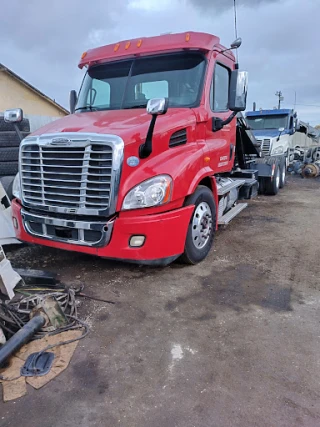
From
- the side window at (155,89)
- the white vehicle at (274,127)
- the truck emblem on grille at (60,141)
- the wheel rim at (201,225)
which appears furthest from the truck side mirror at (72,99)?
the white vehicle at (274,127)

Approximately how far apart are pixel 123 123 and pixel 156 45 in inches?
59.8

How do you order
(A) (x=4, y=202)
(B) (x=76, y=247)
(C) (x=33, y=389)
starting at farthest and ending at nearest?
(A) (x=4, y=202)
(B) (x=76, y=247)
(C) (x=33, y=389)

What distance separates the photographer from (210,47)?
4637 millimetres

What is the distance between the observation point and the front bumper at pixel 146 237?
3.62 m

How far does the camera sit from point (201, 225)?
4.50m

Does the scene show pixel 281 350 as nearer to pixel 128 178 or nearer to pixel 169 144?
pixel 128 178

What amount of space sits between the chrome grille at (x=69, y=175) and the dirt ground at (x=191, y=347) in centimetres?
99

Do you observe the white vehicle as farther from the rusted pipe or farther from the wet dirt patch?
the rusted pipe

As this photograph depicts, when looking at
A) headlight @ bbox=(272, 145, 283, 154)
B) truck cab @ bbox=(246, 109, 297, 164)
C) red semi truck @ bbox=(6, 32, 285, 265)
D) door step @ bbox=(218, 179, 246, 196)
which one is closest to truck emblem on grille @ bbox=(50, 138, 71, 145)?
red semi truck @ bbox=(6, 32, 285, 265)

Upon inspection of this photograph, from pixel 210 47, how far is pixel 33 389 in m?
4.49

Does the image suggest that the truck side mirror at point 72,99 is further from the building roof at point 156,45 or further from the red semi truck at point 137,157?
the building roof at point 156,45

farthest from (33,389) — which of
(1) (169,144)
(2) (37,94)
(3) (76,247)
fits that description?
(2) (37,94)

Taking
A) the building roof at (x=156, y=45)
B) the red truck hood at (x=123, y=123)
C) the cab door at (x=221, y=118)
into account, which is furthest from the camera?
the cab door at (x=221, y=118)

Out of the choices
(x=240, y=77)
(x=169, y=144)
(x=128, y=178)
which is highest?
(x=240, y=77)
